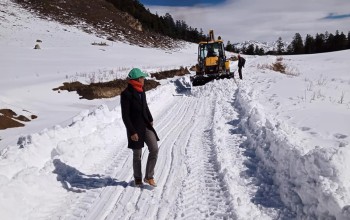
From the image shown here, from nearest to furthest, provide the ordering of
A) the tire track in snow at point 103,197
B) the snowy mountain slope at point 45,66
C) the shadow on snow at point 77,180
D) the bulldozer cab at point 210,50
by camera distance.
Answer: the tire track in snow at point 103,197
the shadow on snow at point 77,180
the snowy mountain slope at point 45,66
the bulldozer cab at point 210,50

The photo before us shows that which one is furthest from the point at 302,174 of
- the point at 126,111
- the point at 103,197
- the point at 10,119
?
the point at 10,119

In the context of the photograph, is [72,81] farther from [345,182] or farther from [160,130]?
[345,182]

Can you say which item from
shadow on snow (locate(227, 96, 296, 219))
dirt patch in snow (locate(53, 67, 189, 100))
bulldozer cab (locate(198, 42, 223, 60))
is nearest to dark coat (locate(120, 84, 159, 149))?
shadow on snow (locate(227, 96, 296, 219))

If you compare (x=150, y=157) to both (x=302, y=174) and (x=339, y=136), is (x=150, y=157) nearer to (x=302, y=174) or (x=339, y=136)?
(x=302, y=174)

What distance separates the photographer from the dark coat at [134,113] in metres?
5.88

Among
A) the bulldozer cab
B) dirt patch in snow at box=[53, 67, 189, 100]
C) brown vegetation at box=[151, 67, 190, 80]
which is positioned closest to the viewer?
dirt patch in snow at box=[53, 67, 189, 100]

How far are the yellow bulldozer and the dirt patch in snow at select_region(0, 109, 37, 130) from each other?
11474 millimetres

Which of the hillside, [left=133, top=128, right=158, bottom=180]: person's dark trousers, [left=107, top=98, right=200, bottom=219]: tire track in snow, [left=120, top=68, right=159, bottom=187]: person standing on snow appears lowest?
[left=107, top=98, right=200, bottom=219]: tire track in snow

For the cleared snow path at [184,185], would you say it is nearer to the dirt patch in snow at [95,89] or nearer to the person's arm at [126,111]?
the person's arm at [126,111]

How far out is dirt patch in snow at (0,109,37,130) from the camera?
11.1 m

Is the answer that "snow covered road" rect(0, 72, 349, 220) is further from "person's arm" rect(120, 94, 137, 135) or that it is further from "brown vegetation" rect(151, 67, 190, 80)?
"brown vegetation" rect(151, 67, 190, 80)

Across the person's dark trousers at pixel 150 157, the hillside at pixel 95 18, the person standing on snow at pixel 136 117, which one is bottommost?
the person's dark trousers at pixel 150 157

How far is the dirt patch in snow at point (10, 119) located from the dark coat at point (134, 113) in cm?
664

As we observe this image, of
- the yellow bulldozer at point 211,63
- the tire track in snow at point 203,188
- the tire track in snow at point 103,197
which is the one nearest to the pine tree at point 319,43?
the yellow bulldozer at point 211,63
